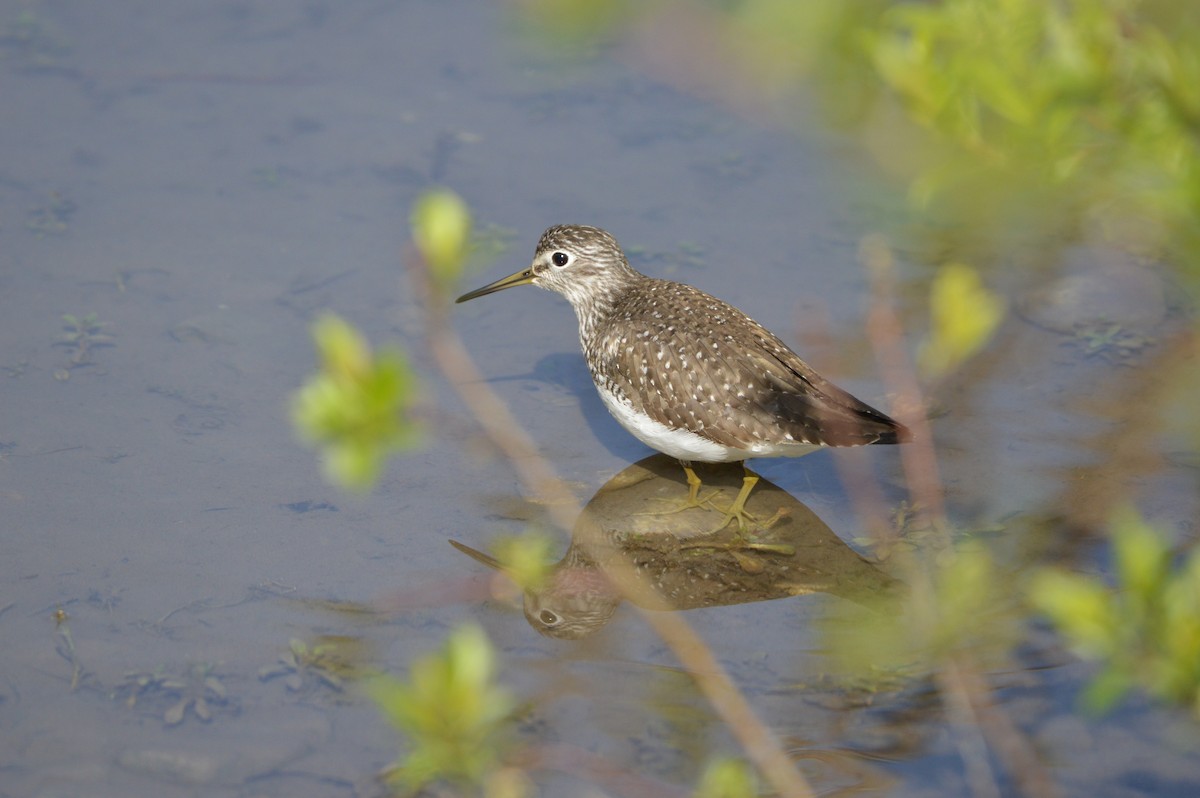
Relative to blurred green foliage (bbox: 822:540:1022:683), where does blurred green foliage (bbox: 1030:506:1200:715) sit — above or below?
above

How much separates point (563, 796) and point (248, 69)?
7406 mm

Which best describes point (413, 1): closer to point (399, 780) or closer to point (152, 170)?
point (152, 170)

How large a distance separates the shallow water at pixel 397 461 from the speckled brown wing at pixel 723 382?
634mm

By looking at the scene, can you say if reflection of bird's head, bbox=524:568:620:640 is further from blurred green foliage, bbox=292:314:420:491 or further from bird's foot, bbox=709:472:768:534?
blurred green foliage, bbox=292:314:420:491

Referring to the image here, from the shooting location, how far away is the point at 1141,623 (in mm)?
2727

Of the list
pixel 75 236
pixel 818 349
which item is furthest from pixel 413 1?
pixel 818 349

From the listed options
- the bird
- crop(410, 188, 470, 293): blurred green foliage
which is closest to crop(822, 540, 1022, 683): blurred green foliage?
the bird

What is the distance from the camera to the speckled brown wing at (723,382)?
6.05m

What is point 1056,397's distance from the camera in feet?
23.1

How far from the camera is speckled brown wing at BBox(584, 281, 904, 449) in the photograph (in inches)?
238

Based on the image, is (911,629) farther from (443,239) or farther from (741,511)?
(443,239)

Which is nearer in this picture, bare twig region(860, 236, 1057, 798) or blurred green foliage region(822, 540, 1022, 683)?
bare twig region(860, 236, 1057, 798)

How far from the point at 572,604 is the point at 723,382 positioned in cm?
136

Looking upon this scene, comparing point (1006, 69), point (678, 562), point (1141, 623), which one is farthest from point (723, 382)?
point (1141, 623)
